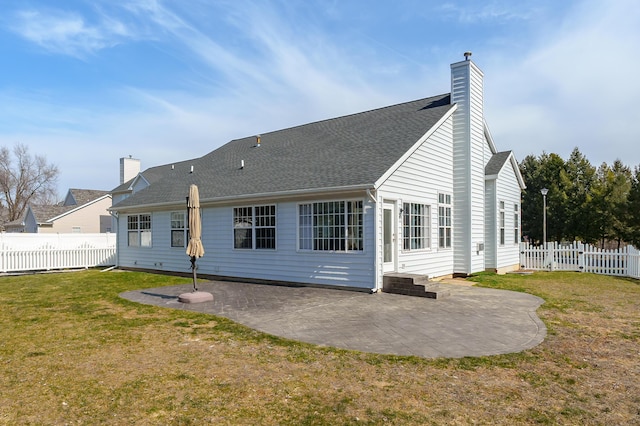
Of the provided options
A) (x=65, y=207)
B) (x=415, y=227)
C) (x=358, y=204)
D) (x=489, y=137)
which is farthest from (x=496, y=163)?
(x=65, y=207)

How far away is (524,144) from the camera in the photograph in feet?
128

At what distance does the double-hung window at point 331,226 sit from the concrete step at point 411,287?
1.22 meters

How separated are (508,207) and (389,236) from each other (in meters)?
8.06

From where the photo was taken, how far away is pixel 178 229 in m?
16.5

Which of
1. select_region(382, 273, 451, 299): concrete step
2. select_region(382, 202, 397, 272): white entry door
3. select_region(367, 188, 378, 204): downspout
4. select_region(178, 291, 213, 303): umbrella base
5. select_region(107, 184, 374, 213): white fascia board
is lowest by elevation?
select_region(178, 291, 213, 303): umbrella base

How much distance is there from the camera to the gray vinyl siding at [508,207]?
1591 centimetres

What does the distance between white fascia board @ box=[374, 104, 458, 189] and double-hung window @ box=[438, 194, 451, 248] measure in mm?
2295

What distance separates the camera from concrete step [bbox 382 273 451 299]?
1030cm

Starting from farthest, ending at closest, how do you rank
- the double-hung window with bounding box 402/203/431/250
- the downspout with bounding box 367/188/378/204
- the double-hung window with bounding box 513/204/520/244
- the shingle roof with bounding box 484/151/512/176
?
the double-hung window with bounding box 513/204/520/244 < the shingle roof with bounding box 484/151/512/176 < the double-hung window with bounding box 402/203/431/250 < the downspout with bounding box 367/188/378/204

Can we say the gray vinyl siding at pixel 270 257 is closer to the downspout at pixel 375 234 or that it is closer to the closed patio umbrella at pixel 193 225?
the downspout at pixel 375 234

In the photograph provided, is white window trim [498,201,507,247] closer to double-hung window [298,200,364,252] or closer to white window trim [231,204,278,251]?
double-hung window [298,200,364,252]

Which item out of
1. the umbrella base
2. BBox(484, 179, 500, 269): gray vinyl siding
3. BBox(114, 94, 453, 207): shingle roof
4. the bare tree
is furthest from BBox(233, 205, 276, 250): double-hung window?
the bare tree

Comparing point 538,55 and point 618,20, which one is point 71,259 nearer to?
point 538,55

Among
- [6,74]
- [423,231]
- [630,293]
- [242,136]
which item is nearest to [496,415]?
[423,231]
